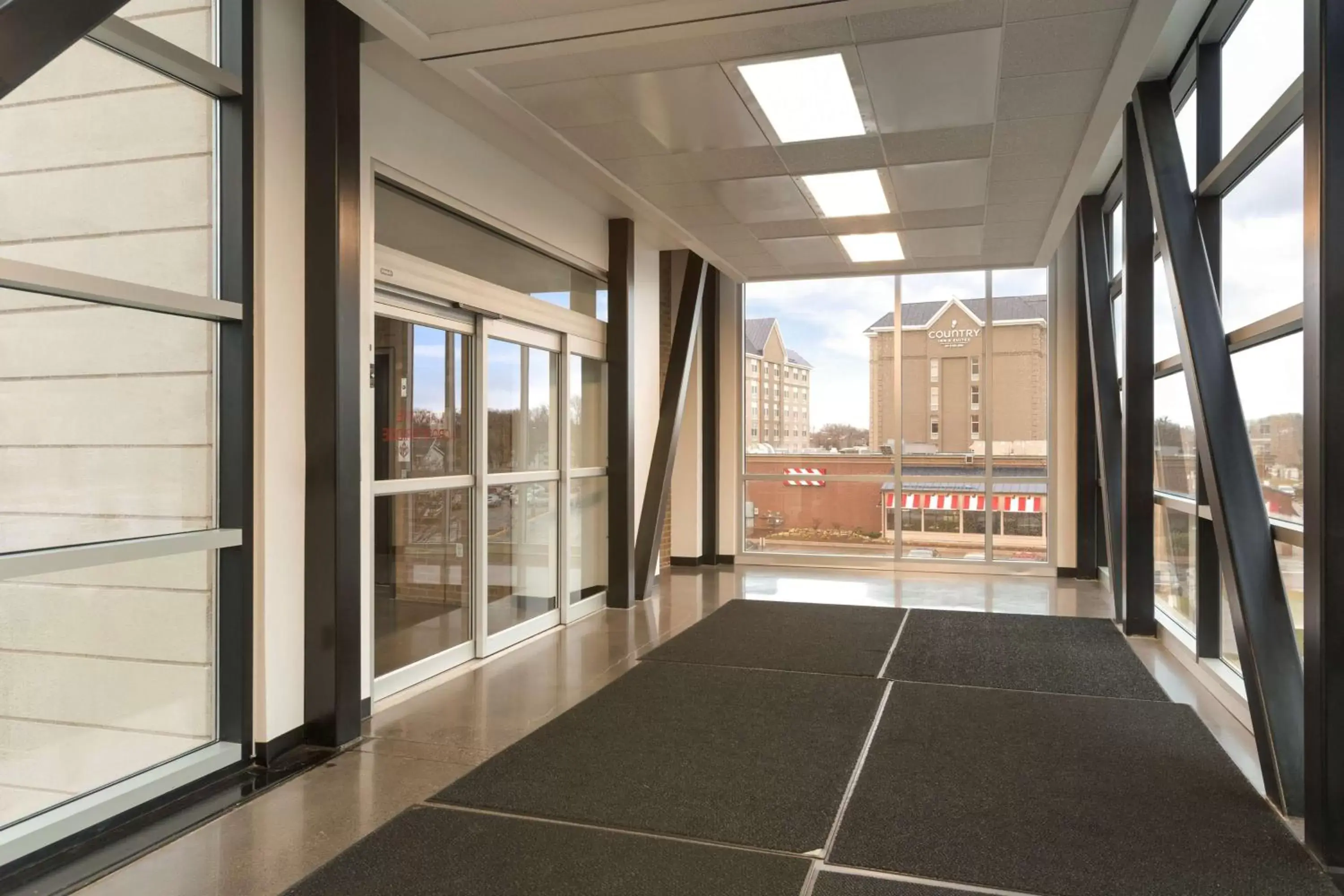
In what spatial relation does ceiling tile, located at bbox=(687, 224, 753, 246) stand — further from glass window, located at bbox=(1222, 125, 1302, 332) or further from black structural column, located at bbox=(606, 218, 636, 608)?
glass window, located at bbox=(1222, 125, 1302, 332)

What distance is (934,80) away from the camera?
3975mm

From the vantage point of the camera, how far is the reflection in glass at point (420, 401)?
447 centimetres

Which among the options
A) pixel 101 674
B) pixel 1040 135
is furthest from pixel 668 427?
pixel 101 674

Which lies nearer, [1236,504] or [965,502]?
[1236,504]

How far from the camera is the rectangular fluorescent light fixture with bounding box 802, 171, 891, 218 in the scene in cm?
532

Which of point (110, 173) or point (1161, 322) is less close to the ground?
point (110, 173)

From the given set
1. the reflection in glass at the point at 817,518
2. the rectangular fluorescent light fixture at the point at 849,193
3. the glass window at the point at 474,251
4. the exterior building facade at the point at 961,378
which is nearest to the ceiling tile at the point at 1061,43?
the rectangular fluorescent light fixture at the point at 849,193

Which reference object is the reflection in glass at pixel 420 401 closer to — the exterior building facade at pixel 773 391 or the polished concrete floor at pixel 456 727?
the polished concrete floor at pixel 456 727

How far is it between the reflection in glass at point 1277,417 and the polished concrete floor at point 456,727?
1.07 m

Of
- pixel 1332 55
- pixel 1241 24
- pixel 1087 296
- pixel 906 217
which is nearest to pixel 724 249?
pixel 906 217

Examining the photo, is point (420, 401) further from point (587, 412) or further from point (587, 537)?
point (587, 537)

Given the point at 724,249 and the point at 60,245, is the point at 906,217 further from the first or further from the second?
the point at 60,245

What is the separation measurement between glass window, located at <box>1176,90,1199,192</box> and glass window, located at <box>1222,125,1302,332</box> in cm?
42

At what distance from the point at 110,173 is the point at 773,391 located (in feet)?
24.6
